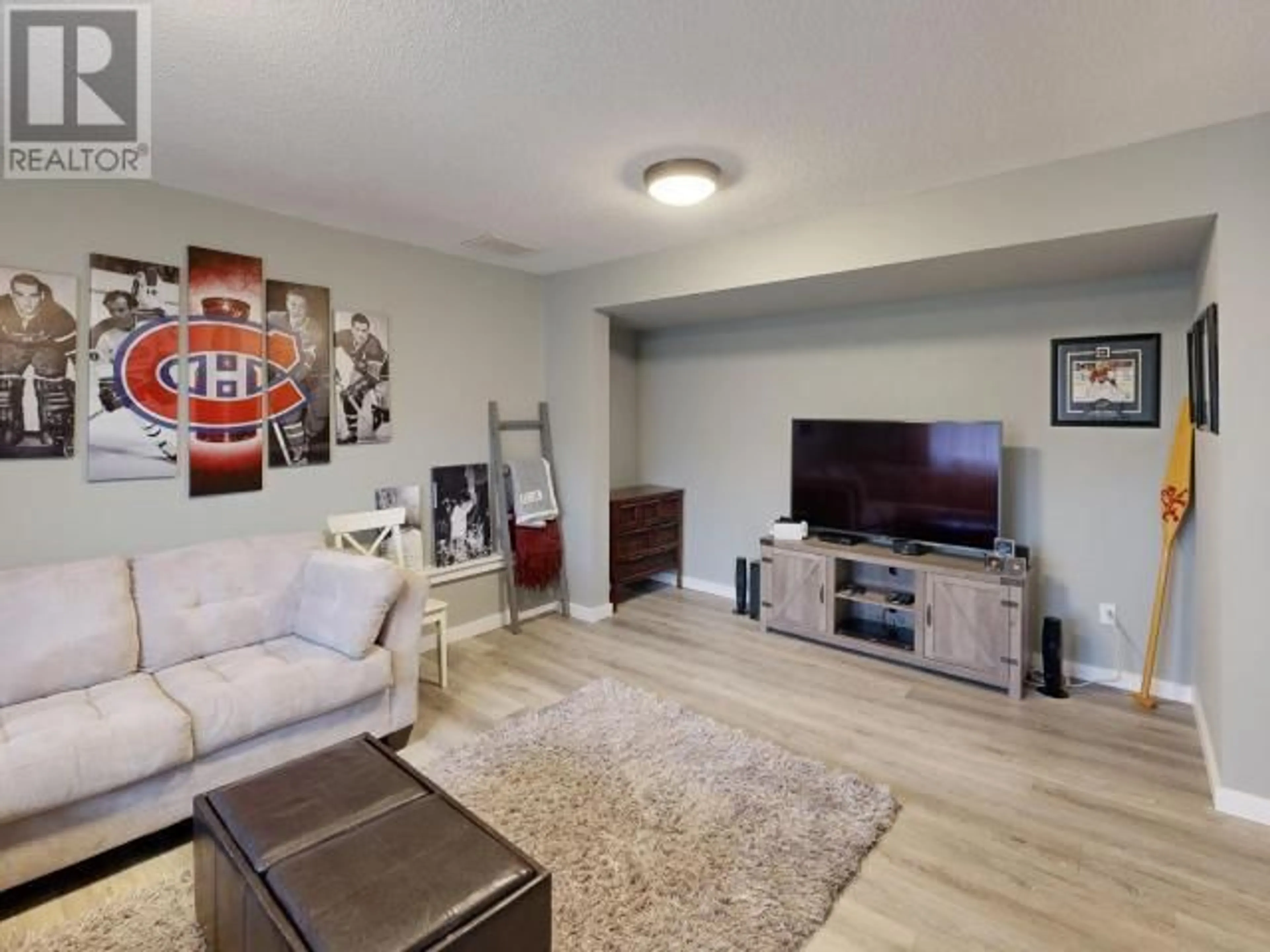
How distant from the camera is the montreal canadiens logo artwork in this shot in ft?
9.23

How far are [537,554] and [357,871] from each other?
2977 mm

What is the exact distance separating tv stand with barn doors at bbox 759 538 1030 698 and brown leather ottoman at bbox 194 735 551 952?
109 inches

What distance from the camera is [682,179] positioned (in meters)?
2.61

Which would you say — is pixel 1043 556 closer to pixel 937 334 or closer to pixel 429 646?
pixel 937 334

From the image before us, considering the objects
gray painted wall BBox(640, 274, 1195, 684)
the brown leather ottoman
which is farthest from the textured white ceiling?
the brown leather ottoman

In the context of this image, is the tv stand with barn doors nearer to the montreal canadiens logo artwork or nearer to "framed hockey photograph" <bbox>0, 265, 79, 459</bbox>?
the montreal canadiens logo artwork

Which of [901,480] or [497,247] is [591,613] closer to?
[901,480]

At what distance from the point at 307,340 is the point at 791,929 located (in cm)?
334

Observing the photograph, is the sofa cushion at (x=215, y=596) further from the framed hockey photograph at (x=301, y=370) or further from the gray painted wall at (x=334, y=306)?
the framed hockey photograph at (x=301, y=370)

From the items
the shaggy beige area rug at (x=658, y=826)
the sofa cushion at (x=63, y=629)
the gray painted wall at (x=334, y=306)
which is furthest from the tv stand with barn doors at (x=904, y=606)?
the sofa cushion at (x=63, y=629)

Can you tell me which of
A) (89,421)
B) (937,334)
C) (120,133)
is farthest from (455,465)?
(937,334)

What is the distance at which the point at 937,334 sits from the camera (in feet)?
12.8

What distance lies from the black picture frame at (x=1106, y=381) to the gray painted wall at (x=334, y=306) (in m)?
3.23

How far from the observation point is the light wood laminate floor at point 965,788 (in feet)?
5.97
